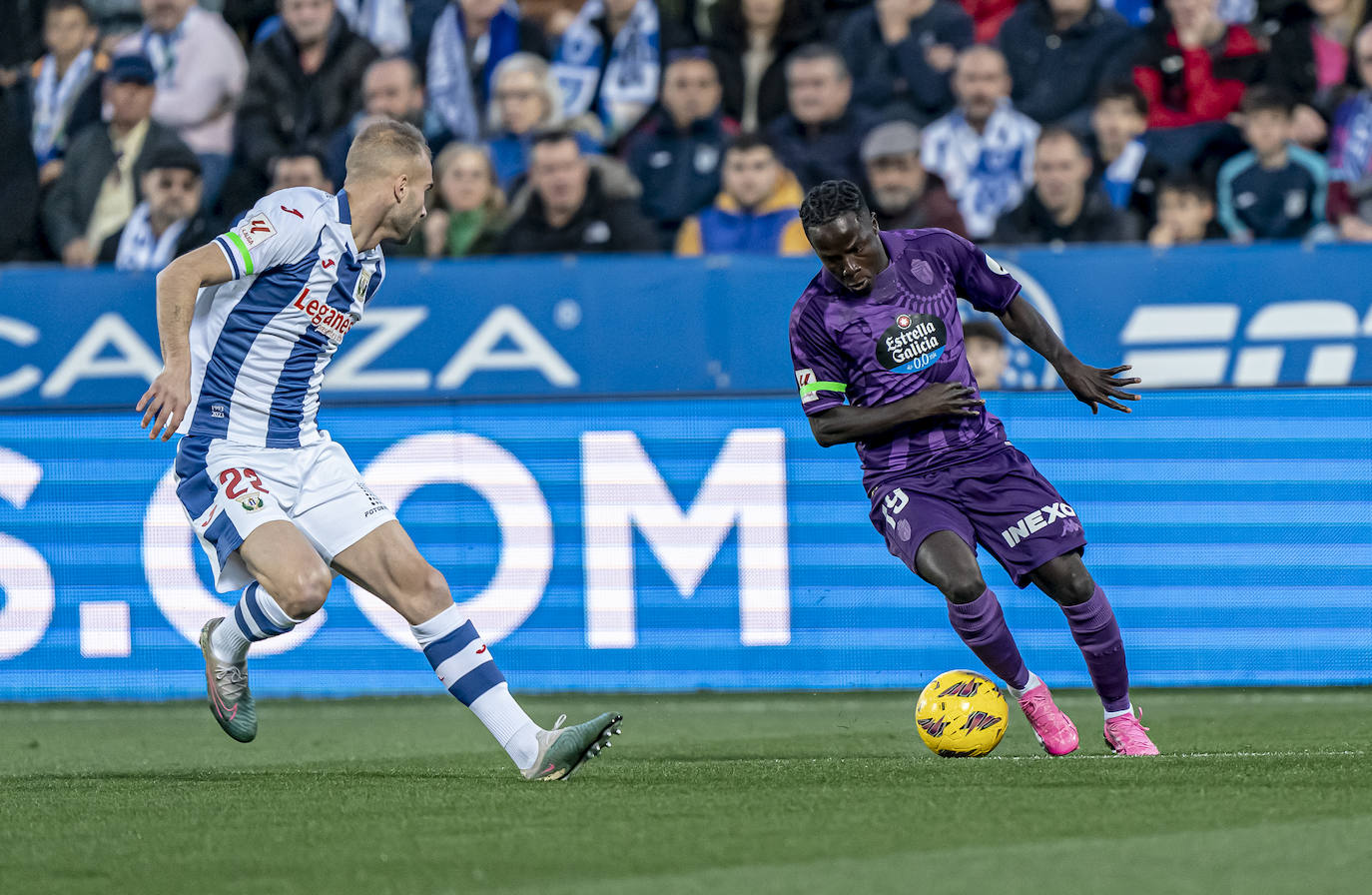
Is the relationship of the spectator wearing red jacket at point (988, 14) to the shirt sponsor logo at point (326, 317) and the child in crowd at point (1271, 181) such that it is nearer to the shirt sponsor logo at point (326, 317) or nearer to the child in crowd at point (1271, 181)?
the child in crowd at point (1271, 181)

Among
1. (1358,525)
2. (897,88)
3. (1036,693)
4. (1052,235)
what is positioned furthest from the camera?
(897,88)

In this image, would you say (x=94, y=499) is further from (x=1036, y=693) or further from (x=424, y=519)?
(x=1036, y=693)

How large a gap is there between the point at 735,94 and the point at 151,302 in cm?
403

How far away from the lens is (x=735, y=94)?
11562 mm

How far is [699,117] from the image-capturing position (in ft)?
37.1

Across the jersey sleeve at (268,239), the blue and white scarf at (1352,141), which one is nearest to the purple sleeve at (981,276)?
the jersey sleeve at (268,239)

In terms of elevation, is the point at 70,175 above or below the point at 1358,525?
above

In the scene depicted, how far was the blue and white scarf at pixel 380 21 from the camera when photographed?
12070 mm

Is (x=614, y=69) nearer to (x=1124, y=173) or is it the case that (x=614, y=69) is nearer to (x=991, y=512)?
(x=1124, y=173)

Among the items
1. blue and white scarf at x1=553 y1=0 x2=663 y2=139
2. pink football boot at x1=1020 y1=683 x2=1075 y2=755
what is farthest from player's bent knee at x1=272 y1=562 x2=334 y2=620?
blue and white scarf at x1=553 y1=0 x2=663 y2=139

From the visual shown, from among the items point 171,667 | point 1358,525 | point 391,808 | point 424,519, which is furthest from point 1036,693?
point 171,667

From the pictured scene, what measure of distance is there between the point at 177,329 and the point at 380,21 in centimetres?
728

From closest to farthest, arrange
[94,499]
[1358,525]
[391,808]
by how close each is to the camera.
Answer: [391,808], [1358,525], [94,499]

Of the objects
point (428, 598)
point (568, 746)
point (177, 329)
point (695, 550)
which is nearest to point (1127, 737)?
point (568, 746)
